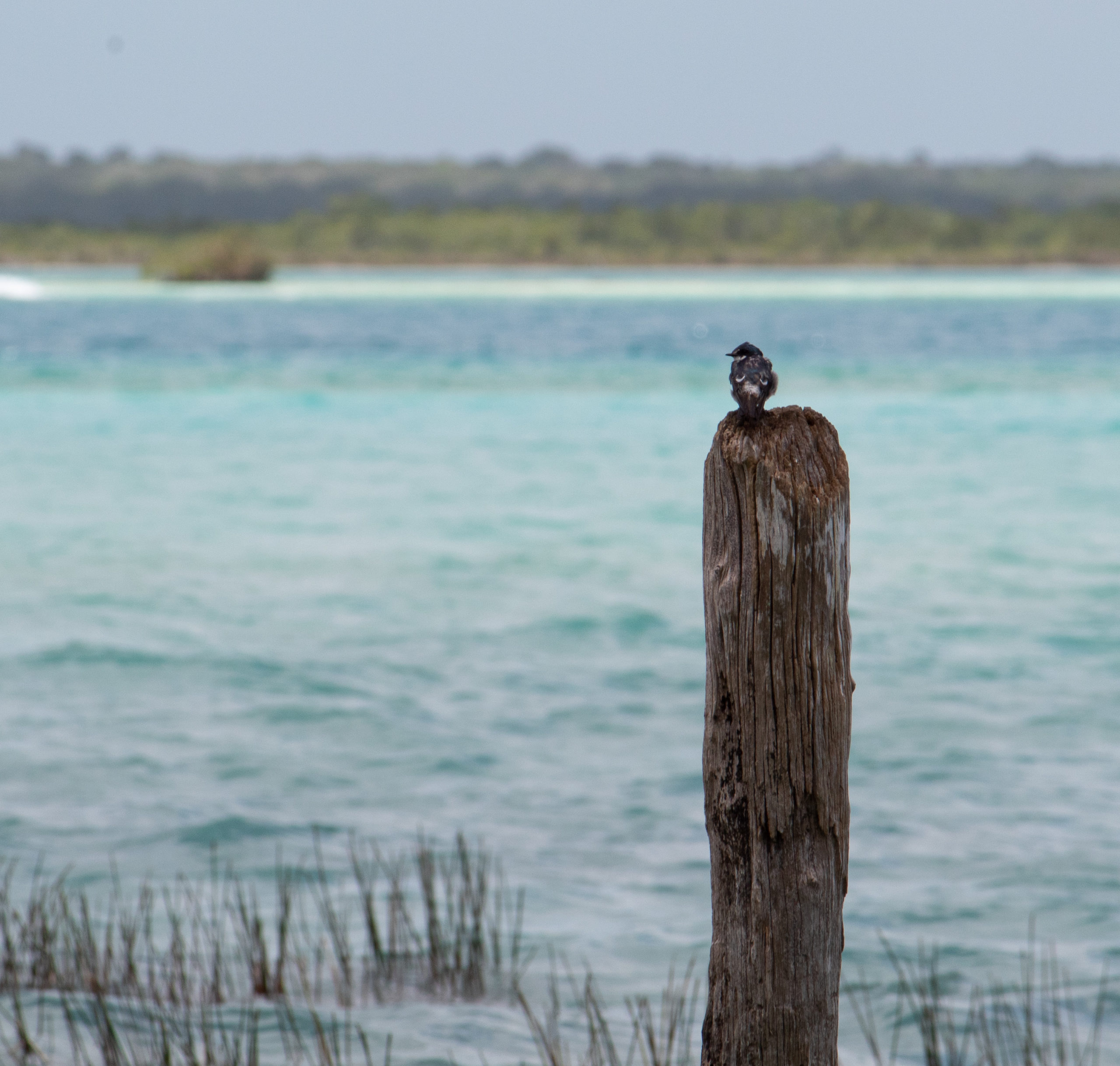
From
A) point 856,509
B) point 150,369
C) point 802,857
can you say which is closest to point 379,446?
point 856,509

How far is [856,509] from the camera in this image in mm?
16359

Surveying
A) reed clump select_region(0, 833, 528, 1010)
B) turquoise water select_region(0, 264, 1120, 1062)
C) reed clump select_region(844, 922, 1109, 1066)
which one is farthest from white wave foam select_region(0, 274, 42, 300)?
reed clump select_region(844, 922, 1109, 1066)

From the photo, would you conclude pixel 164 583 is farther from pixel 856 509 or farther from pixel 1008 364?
pixel 1008 364

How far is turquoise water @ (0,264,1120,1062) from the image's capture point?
672 centimetres

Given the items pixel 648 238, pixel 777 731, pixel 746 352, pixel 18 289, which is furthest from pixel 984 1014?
pixel 648 238

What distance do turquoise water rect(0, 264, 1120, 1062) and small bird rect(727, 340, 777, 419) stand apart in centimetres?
280

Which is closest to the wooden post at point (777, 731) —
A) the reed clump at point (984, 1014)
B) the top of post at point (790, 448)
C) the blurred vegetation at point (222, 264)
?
the top of post at point (790, 448)

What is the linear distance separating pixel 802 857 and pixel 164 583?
430 inches

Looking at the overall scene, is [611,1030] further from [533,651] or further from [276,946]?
[533,651]

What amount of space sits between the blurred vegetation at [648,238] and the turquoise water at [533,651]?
79661mm

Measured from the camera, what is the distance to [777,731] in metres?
2.85

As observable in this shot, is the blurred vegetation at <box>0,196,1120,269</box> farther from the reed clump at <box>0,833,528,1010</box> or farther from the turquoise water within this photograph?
the reed clump at <box>0,833,528,1010</box>

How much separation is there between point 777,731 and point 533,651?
8.04m

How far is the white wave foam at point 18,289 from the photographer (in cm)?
7556
